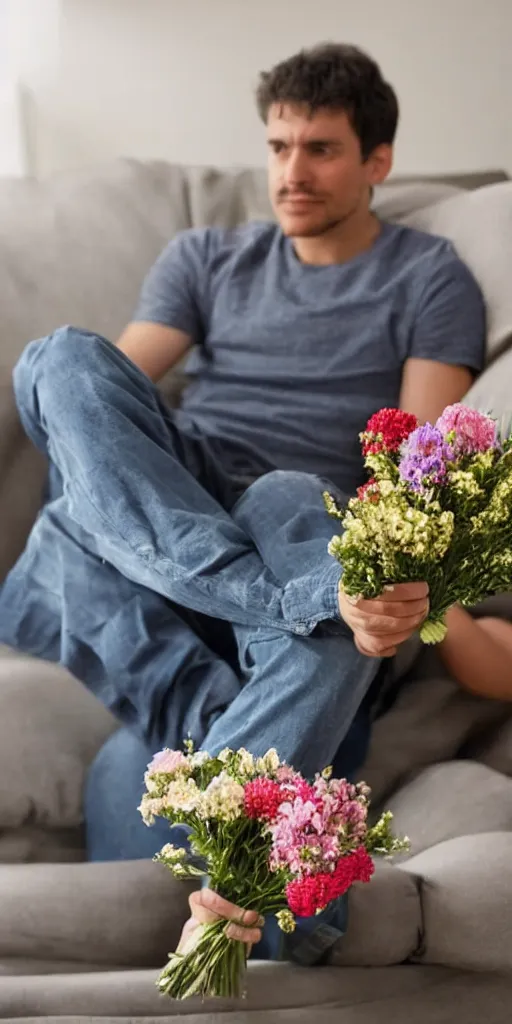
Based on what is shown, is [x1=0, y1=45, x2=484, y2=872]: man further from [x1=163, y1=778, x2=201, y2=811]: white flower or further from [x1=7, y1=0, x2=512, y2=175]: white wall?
[x1=7, y1=0, x2=512, y2=175]: white wall

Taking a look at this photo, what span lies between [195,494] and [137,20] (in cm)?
125

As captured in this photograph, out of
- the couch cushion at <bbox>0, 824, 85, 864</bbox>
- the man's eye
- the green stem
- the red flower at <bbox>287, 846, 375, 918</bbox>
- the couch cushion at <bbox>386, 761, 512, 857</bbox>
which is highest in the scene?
the man's eye

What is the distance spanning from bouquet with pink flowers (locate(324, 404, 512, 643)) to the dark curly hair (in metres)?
0.92

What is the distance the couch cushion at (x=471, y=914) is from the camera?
990 mm

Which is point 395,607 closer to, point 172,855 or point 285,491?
point 172,855

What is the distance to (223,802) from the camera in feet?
2.64

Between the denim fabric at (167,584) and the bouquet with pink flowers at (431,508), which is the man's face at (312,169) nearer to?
the denim fabric at (167,584)

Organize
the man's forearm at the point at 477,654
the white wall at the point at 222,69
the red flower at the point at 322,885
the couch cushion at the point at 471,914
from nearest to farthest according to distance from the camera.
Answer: the red flower at the point at 322,885 < the couch cushion at the point at 471,914 < the man's forearm at the point at 477,654 < the white wall at the point at 222,69

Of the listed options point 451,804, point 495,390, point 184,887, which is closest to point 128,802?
point 184,887

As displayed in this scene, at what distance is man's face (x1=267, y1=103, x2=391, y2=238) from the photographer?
1609 mm

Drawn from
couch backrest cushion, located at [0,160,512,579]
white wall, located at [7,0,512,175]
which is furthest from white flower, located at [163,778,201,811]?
white wall, located at [7,0,512,175]

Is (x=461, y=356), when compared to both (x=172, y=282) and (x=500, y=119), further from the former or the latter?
(x=500, y=119)

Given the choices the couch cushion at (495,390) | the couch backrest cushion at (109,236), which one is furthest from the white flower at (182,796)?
the couch backrest cushion at (109,236)

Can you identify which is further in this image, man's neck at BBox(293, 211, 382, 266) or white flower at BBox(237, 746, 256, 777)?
man's neck at BBox(293, 211, 382, 266)
